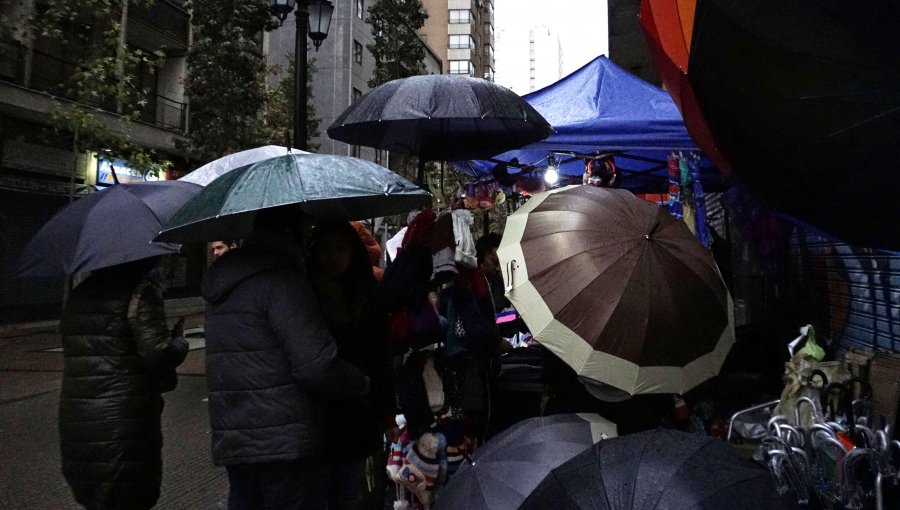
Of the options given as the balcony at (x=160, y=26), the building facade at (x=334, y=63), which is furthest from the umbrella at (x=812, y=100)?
the building facade at (x=334, y=63)

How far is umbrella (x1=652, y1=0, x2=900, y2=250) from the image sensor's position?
1609 mm

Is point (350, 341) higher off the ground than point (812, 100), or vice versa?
point (812, 100)

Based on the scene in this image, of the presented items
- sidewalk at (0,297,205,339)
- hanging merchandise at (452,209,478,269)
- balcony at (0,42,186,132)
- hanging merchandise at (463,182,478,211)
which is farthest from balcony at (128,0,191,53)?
hanging merchandise at (452,209,478,269)

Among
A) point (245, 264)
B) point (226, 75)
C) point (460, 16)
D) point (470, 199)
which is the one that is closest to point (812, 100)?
point (245, 264)

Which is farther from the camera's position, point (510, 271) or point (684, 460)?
point (510, 271)

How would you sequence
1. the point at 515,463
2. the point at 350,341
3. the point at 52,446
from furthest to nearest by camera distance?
the point at 52,446 < the point at 350,341 < the point at 515,463

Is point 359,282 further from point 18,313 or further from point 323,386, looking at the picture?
point 18,313

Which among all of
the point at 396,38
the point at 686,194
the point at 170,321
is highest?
the point at 396,38

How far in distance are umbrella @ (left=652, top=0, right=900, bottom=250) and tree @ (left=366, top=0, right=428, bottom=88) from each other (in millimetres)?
26888

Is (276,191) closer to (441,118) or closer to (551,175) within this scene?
(441,118)

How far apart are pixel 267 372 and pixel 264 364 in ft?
0.12

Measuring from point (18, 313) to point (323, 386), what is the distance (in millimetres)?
18438

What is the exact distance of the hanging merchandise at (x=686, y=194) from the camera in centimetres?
496

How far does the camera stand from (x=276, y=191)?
2.47 meters
